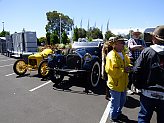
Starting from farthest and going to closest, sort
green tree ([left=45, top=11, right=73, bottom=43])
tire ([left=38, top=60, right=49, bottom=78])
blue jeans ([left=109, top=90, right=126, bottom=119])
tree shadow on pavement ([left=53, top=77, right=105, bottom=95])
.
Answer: green tree ([left=45, top=11, right=73, bottom=43])
tire ([left=38, top=60, right=49, bottom=78])
tree shadow on pavement ([left=53, top=77, right=105, bottom=95])
blue jeans ([left=109, top=90, right=126, bottom=119])

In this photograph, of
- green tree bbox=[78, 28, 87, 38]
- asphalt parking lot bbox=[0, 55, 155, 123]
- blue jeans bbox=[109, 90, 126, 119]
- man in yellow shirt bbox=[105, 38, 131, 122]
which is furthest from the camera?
green tree bbox=[78, 28, 87, 38]

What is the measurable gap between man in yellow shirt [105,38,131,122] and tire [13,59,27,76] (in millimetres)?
7336

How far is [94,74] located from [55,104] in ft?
7.99

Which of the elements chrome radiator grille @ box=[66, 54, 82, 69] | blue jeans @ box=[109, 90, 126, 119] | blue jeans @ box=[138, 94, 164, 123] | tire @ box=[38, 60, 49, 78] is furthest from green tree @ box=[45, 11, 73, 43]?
blue jeans @ box=[138, 94, 164, 123]

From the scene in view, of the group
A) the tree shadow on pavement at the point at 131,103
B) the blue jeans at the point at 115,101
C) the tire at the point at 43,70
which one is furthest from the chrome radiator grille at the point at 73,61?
the blue jeans at the point at 115,101

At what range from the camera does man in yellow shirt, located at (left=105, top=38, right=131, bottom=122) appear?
4.54 meters

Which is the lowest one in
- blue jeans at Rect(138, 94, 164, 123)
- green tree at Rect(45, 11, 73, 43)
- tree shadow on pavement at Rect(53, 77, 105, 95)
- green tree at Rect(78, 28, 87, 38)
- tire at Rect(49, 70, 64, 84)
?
tree shadow on pavement at Rect(53, 77, 105, 95)

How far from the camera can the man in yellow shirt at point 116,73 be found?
454 cm

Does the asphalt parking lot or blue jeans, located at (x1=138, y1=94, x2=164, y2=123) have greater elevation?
blue jeans, located at (x1=138, y1=94, x2=164, y2=123)

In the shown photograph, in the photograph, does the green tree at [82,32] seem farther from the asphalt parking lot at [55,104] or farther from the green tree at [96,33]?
the asphalt parking lot at [55,104]

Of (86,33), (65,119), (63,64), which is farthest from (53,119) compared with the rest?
(86,33)

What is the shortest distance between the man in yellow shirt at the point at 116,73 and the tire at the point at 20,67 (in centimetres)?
734

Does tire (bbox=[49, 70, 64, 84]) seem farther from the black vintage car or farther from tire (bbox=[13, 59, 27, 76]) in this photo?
tire (bbox=[13, 59, 27, 76])

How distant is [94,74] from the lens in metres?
8.41
